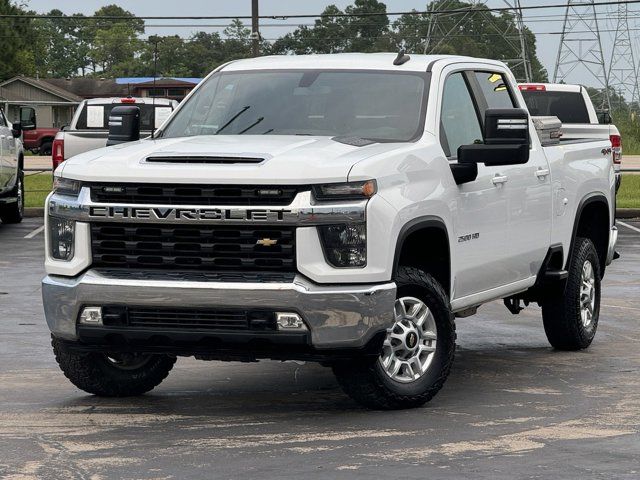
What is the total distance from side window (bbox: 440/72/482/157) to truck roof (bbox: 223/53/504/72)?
19 centimetres

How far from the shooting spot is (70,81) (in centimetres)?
11506

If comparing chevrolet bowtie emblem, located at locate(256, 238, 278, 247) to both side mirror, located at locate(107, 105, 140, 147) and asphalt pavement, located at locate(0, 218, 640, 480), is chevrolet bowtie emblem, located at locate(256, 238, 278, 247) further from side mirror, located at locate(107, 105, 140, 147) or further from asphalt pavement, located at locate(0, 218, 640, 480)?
side mirror, located at locate(107, 105, 140, 147)

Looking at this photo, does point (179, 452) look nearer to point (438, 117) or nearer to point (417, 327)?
point (417, 327)

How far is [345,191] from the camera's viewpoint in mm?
7676

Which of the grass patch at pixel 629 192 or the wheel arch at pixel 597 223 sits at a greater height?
the wheel arch at pixel 597 223

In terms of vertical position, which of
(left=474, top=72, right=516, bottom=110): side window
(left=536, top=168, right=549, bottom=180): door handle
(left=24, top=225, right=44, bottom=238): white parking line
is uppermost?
(left=474, top=72, right=516, bottom=110): side window

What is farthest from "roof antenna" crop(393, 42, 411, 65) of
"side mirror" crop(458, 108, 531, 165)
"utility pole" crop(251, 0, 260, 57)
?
"utility pole" crop(251, 0, 260, 57)

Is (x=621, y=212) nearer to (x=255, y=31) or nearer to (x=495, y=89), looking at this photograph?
(x=495, y=89)

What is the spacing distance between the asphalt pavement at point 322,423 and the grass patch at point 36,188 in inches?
637

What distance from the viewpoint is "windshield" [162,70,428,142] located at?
29.4 feet

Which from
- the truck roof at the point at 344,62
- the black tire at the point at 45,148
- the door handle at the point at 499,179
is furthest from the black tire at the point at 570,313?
the black tire at the point at 45,148

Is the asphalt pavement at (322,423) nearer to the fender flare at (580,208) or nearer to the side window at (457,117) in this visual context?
the fender flare at (580,208)

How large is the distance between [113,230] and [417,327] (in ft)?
5.79

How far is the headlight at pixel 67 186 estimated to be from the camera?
8086 millimetres
